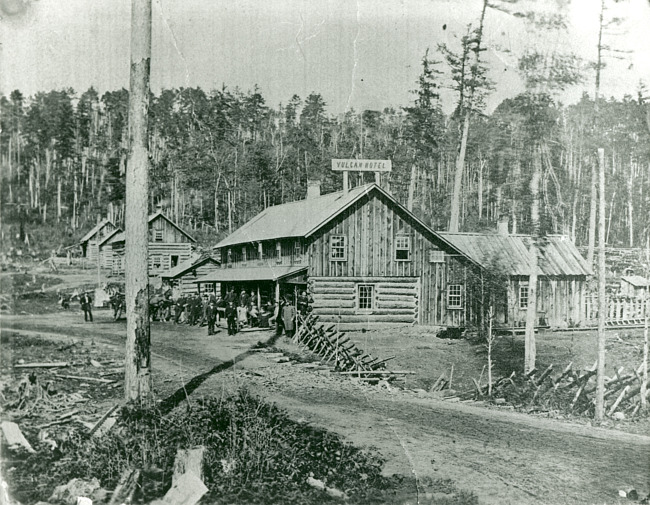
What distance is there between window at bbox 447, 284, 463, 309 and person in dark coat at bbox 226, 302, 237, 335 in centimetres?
855

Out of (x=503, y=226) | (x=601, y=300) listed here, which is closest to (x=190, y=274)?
(x=601, y=300)

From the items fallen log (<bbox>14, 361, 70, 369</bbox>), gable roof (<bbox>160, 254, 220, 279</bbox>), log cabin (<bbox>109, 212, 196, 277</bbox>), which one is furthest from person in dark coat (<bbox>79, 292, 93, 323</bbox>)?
fallen log (<bbox>14, 361, 70, 369</bbox>)

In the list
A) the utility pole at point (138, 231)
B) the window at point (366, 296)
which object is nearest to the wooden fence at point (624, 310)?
the window at point (366, 296)

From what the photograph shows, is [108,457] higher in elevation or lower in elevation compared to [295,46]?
lower

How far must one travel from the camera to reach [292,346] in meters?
14.7

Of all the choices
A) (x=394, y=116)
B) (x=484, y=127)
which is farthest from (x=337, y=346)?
(x=484, y=127)

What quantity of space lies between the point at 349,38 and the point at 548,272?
10.8m

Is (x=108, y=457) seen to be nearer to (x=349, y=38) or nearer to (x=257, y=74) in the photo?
(x=257, y=74)

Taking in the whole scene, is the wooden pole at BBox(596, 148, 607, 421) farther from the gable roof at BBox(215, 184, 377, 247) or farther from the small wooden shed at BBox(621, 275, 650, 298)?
the gable roof at BBox(215, 184, 377, 247)

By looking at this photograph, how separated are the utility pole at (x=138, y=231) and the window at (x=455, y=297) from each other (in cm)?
1389

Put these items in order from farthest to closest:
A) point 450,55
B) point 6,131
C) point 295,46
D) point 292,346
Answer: point 292,346, point 450,55, point 295,46, point 6,131

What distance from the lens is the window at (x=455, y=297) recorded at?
2008 cm

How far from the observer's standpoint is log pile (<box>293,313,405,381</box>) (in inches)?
534

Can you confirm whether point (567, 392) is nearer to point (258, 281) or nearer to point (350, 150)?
point (350, 150)
